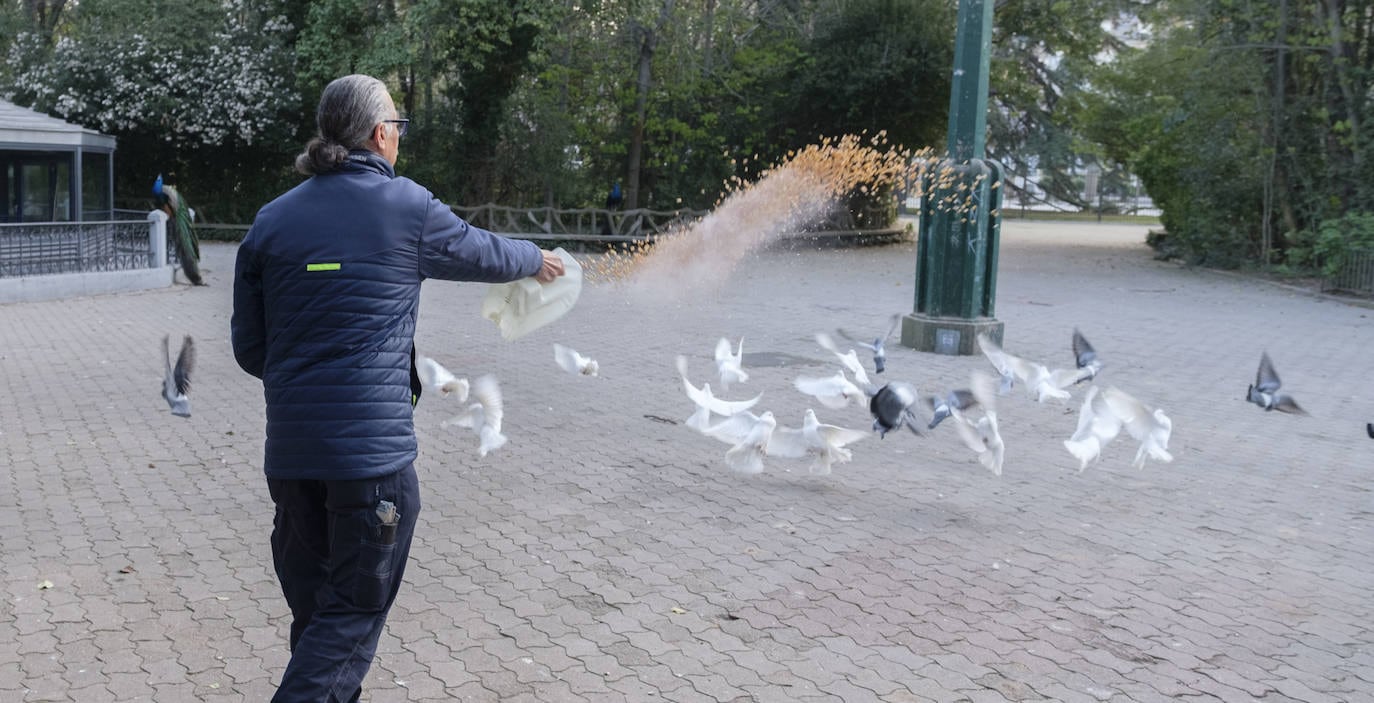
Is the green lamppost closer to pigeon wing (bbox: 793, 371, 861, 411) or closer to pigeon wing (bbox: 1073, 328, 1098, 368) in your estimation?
pigeon wing (bbox: 1073, 328, 1098, 368)

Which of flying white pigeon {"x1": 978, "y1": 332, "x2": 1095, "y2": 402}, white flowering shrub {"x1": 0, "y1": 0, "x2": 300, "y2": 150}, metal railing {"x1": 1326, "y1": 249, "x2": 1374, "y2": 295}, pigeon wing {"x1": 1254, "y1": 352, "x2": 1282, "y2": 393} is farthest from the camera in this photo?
white flowering shrub {"x1": 0, "y1": 0, "x2": 300, "y2": 150}

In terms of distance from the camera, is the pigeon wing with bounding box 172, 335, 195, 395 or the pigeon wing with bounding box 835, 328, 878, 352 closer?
the pigeon wing with bounding box 172, 335, 195, 395

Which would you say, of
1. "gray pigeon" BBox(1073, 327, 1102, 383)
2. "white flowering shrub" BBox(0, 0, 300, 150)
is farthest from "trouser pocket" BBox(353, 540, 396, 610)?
"white flowering shrub" BBox(0, 0, 300, 150)

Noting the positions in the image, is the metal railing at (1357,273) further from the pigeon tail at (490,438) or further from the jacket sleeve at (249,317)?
the jacket sleeve at (249,317)

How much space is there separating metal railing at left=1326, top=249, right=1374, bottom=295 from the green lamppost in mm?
9586

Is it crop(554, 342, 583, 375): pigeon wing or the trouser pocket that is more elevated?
crop(554, 342, 583, 375): pigeon wing

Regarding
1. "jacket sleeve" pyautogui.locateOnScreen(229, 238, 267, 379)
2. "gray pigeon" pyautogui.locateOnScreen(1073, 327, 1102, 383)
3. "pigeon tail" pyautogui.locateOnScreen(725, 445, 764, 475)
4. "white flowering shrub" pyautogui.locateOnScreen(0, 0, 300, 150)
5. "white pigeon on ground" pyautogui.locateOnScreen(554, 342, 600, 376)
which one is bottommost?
"pigeon tail" pyautogui.locateOnScreen(725, 445, 764, 475)

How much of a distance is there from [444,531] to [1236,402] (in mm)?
6692

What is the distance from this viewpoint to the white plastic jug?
3.61 m

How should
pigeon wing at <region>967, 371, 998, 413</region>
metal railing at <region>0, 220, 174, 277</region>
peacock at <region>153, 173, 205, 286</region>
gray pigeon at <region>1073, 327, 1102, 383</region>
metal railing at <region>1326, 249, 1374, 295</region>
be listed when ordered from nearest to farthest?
pigeon wing at <region>967, 371, 998, 413</region>
gray pigeon at <region>1073, 327, 1102, 383</region>
metal railing at <region>0, 220, 174, 277</region>
peacock at <region>153, 173, 205, 286</region>
metal railing at <region>1326, 249, 1374, 295</region>

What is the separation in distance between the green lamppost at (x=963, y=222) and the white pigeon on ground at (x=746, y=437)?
5.50 m

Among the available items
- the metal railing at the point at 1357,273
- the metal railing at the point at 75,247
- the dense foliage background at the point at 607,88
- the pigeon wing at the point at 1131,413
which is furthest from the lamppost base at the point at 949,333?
the dense foliage background at the point at 607,88

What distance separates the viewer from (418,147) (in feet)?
86.7

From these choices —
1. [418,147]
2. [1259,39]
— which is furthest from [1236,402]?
[418,147]
